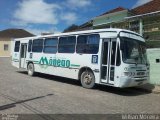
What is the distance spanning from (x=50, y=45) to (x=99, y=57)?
4835 mm

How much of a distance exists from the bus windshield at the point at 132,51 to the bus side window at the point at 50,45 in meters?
5.28

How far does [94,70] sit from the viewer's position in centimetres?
1287

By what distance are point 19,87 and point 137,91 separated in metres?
5.57

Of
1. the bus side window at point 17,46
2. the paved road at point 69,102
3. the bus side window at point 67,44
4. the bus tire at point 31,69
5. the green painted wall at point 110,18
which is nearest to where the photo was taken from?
the paved road at point 69,102

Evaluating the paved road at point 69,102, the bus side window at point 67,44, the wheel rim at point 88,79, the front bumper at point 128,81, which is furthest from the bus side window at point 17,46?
the front bumper at point 128,81

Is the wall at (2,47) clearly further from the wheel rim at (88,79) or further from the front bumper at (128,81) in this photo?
the front bumper at (128,81)

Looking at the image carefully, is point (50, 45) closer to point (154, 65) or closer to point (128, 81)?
point (154, 65)

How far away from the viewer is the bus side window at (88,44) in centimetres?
1303

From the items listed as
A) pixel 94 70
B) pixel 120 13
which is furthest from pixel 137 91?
pixel 120 13

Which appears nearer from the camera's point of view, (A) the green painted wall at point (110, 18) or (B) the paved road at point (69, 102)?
(B) the paved road at point (69, 102)

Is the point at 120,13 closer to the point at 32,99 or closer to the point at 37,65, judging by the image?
the point at 37,65

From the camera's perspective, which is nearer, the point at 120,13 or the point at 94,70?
the point at 94,70

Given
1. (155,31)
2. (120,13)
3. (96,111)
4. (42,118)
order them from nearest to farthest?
(42,118)
(96,111)
(155,31)
(120,13)

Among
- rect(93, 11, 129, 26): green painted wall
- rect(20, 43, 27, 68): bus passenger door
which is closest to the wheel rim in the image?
rect(20, 43, 27, 68): bus passenger door
